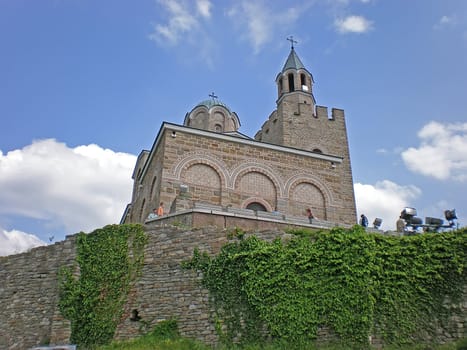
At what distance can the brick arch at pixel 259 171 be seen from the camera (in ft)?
53.9

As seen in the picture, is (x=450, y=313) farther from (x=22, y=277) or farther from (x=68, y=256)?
(x=22, y=277)

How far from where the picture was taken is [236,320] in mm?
9000

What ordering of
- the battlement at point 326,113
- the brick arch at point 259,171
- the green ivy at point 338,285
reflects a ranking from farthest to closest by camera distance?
the battlement at point 326,113 → the brick arch at point 259,171 → the green ivy at point 338,285

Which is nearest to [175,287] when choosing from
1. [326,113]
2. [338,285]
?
[338,285]

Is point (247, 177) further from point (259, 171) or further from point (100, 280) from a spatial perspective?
point (100, 280)

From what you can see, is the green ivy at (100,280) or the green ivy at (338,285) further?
the green ivy at (100,280)

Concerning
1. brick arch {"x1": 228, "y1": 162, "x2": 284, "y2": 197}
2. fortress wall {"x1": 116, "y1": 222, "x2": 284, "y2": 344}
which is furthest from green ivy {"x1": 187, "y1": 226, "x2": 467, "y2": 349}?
brick arch {"x1": 228, "y1": 162, "x2": 284, "y2": 197}

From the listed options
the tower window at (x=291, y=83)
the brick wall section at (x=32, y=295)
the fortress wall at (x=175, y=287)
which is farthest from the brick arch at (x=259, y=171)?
the tower window at (x=291, y=83)

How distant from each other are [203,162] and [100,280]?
707cm

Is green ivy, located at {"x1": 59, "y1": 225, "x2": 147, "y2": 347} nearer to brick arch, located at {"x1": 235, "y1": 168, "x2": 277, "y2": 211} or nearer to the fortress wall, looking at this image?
the fortress wall

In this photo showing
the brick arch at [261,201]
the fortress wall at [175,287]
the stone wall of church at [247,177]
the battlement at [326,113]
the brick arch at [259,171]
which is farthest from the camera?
the battlement at [326,113]

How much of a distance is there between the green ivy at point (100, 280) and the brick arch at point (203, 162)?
5.38 m

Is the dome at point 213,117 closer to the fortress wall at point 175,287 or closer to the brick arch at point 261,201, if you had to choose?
the brick arch at point 261,201

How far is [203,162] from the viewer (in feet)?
52.8
